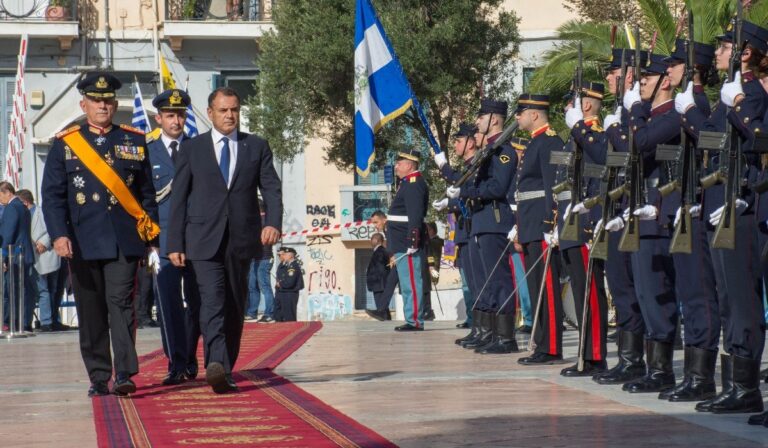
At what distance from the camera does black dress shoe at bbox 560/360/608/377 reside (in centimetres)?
1048

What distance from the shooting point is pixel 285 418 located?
27.0 feet

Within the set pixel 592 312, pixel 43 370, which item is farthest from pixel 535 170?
pixel 43 370

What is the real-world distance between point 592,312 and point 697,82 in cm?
233

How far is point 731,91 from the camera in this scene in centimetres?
771

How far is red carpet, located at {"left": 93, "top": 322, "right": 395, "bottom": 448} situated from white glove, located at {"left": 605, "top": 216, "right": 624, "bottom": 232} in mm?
2008

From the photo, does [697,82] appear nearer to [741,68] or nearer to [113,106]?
[741,68]

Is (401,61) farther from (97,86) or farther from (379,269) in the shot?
(97,86)

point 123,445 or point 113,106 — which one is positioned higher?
point 113,106

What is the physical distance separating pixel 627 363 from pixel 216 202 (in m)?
2.73

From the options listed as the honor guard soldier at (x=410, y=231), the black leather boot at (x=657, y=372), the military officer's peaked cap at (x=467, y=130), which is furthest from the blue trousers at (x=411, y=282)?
the black leather boot at (x=657, y=372)

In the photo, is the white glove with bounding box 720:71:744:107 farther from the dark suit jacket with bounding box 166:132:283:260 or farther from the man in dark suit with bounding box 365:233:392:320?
the man in dark suit with bounding box 365:233:392:320

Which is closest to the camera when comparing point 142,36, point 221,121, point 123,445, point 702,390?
point 123,445

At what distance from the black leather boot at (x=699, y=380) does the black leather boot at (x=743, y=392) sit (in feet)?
1.87

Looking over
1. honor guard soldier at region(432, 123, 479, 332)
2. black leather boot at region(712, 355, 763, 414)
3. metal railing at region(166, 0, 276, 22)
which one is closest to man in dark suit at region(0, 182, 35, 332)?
honor guard soldier at region(432, 123, 479, 332)
